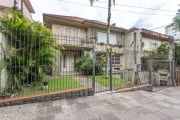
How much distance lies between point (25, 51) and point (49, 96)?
2.16 metres

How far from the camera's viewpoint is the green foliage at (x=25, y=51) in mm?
5687

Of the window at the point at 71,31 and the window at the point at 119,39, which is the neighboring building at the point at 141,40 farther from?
the window at the point at 71,31

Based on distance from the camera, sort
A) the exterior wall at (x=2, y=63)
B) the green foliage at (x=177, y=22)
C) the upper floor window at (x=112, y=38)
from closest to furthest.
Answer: the exterior wall at (x=2, y=63) < the green foliage at (x=177, y=22) < the upper floor window at (x=112, y=38)

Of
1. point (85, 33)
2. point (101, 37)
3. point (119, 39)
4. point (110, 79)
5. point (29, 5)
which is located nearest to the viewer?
point (110, 79)

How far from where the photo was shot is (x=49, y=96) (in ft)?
18.0

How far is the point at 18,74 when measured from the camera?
578cm

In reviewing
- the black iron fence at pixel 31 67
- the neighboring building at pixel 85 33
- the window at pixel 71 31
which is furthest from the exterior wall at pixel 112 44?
the black iron fence at pixel 31 67

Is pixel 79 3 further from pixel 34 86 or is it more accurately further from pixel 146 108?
pixel 146 108

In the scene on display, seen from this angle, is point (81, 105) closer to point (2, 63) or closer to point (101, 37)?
point (2, 63)

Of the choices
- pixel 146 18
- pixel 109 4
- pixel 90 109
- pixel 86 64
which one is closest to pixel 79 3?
pixel 109 4

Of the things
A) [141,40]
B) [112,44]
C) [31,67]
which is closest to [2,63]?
[31,67]

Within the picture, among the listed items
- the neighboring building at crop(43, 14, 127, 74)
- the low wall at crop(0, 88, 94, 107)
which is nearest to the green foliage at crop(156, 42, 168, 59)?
the neighboring building at crop(43, 14, 127, 74)

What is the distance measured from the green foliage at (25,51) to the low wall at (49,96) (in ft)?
2.39

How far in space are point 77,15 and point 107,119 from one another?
58.7 feet
